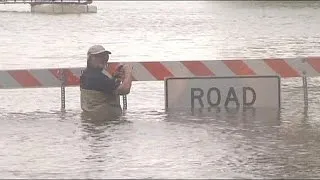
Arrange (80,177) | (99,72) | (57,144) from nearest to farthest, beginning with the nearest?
1. (80,177)
2. (57,144)
3. (99,72)

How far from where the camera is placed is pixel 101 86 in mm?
12297

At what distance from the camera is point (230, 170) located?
859cm

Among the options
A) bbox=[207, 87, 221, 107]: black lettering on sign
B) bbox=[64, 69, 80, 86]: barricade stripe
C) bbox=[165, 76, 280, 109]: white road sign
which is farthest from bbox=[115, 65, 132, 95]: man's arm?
bbox=[207, 87, 221, 107]: black lettering on sign

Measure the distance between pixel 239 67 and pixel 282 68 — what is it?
0.73m

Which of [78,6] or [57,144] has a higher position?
[78,6]

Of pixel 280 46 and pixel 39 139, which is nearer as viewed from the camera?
pixel 39 139

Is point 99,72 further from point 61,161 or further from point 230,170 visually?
point 230,170

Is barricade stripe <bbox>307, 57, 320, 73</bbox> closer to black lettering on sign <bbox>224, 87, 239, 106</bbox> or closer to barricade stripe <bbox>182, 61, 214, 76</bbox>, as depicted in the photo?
black lettering on sign <bbox>224, 87, 239, 106</bbox>

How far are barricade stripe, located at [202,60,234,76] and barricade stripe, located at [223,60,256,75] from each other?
0.22 feet

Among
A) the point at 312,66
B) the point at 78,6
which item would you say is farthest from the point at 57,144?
the point at 78,6

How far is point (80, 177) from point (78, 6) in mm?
61245

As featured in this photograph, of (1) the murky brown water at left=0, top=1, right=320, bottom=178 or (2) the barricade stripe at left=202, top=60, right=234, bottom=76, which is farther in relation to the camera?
(2) the barricade stripe at left=202, top=60, right=234, bottom=76

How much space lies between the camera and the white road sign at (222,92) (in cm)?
1300

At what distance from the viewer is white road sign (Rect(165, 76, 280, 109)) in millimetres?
13000
